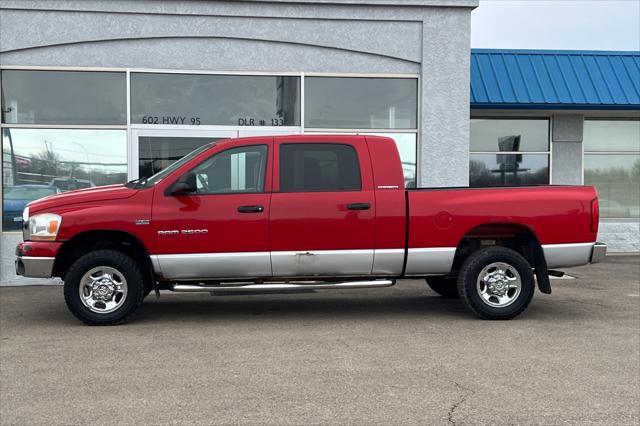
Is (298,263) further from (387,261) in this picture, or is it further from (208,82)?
(208,82)

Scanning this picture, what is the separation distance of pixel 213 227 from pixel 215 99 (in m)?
5.02

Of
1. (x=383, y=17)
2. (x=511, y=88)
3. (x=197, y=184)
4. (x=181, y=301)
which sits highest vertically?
(x=383, y=17)

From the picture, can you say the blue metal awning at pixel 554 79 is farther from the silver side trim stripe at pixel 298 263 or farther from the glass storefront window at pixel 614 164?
the silver side trim stripe at pixel 298 263

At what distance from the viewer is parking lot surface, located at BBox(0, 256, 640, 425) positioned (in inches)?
→ 176

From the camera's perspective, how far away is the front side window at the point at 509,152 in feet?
49.5

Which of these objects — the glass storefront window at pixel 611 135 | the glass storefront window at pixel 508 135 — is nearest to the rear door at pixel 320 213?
the glass storefront window at pixel 508 135

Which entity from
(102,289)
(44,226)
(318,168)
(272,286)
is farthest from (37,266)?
(318,168)

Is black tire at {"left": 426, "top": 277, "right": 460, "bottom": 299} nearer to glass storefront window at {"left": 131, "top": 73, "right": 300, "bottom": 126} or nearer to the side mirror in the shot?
the side mirror

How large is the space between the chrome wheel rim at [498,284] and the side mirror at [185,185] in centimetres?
341

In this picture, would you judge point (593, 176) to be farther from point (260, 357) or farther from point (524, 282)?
point (260, 357)

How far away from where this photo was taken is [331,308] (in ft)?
28.2

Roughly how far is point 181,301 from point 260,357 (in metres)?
3.59

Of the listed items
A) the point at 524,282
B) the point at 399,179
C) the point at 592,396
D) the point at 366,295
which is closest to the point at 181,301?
the point at 366,295

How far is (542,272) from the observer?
7.87 meters
